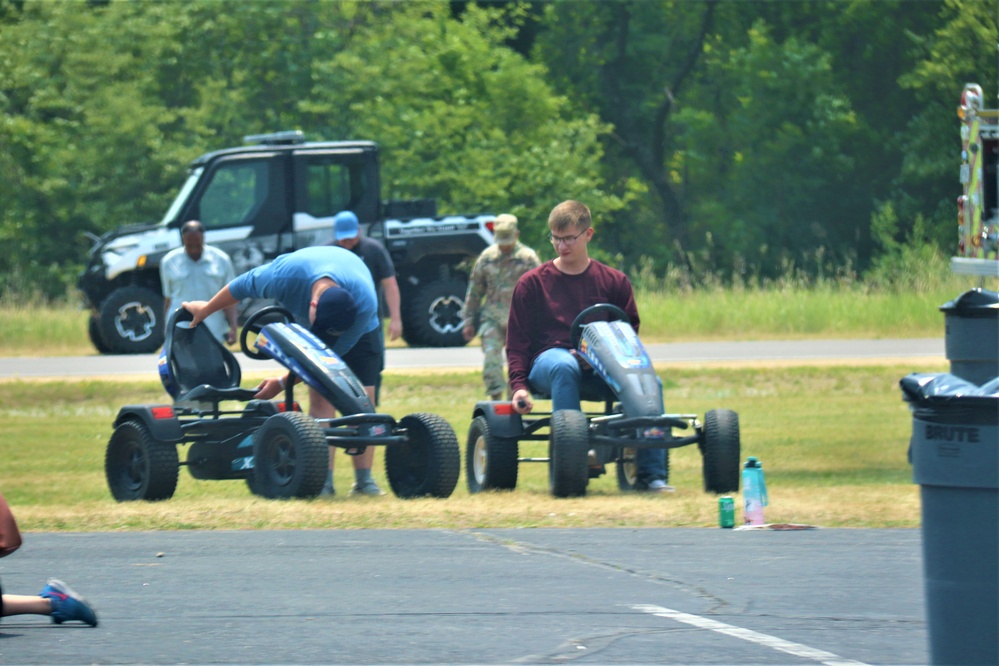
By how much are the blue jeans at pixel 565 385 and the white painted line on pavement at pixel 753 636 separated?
3799 millimetres

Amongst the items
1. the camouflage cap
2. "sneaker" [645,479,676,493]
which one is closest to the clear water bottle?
"sneaker" [645,479,676,493]

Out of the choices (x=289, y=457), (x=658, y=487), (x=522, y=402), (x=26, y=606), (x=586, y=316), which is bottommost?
(x=658, y=487)

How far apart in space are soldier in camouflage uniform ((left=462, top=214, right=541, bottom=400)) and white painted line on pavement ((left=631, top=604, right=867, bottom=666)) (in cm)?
729

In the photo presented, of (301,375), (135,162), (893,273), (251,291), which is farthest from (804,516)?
(135,162)

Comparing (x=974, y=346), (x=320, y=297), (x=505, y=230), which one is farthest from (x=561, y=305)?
(x=505, y=230)

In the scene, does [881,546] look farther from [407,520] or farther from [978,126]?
[978,126]

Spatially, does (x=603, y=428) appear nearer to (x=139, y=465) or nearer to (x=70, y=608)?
(x=139, y=465)

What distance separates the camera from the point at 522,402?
10.8 metres

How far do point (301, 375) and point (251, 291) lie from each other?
2.86 feet

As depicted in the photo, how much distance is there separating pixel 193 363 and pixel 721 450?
10.9 ft

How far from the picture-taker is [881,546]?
8.62m

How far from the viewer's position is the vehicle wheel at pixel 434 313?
2377 cm

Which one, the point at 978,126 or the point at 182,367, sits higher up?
the point at 978,126

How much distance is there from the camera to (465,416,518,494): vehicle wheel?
430 inches
